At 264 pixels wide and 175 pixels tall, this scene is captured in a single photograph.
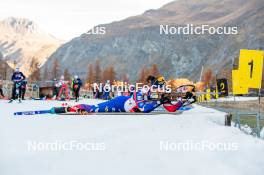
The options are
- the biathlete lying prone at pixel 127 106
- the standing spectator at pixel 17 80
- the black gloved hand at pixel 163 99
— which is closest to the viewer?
the biathlete lying prone at pixel 127 106

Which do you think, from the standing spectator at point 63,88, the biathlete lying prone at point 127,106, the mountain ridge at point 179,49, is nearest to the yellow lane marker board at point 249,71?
the biathlete lying prone at point 127,106

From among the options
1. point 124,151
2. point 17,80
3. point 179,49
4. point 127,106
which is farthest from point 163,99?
point 179,49

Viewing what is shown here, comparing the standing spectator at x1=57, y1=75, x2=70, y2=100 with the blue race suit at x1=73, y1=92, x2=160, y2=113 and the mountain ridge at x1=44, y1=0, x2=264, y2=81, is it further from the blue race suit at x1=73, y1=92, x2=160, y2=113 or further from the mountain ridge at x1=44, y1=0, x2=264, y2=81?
the mountain ridge at x1=44, y1=0, x2=264, y2=81

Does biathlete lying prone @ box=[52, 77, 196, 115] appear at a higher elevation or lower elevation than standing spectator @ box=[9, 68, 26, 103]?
lower

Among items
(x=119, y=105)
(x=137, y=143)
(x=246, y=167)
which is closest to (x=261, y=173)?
(x=246, y=167)

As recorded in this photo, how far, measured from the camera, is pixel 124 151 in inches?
186

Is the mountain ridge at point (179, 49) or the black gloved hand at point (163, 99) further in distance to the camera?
the mountain ridge at point (179, 49)

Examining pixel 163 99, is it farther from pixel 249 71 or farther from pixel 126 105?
pixel 249 71

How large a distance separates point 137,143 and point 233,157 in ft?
4.13

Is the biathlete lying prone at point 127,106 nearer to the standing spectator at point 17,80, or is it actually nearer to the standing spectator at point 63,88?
the standing spectator at point 17,80

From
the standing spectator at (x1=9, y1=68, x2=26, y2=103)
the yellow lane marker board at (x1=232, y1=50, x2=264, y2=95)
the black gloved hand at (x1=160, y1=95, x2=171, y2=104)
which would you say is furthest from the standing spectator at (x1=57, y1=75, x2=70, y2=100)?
the yellow lane marker board at (x1=232, y1=50, x2=264, y2=95)

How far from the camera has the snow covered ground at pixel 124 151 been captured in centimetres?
406

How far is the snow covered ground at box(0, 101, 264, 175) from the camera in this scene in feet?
13.3

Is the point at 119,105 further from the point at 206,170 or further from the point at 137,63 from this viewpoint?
the point at 137,63
